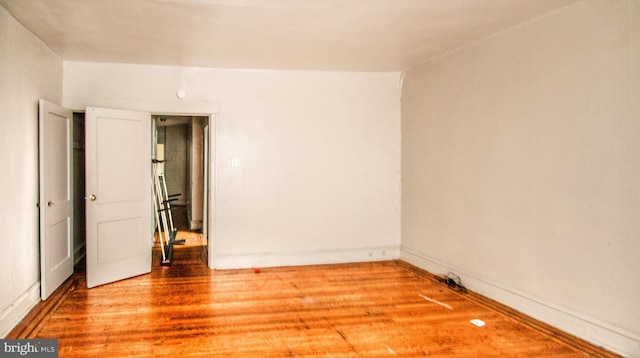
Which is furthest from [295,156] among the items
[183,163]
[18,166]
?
[183,163]

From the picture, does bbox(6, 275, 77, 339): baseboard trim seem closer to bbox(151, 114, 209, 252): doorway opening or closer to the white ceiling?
the white ceiling

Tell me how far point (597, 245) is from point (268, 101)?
387 centimetres

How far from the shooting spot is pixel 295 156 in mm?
5371

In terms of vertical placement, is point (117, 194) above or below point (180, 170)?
below

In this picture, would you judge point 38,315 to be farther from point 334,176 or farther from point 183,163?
point 183,163

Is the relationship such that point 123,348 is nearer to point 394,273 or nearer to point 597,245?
point 394,273

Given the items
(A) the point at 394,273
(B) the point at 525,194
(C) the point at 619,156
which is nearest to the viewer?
(C) the point at 619,156

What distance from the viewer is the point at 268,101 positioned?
5270mm

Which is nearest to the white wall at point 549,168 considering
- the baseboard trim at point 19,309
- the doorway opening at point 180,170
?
the doorway opening at point 180,170

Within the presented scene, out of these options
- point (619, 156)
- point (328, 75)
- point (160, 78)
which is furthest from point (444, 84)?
point (160, 78)

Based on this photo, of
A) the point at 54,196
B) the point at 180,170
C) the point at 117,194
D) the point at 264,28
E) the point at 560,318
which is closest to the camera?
the point at 560,318

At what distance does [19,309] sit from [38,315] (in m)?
0.16

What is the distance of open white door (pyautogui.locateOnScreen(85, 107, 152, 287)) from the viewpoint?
4.40 meters

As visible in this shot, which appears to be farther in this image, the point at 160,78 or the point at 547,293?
the point at 160,78
